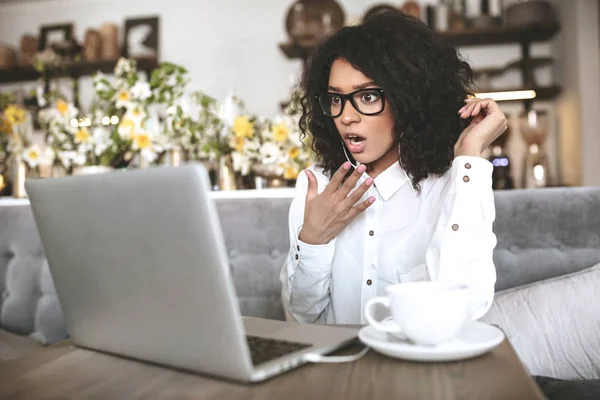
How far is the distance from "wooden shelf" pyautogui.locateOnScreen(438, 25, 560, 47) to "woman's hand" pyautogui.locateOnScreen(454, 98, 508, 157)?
2650 mm

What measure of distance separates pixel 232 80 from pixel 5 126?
2.25m

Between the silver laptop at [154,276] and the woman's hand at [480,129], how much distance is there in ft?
1.67

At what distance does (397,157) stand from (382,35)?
0.28 meters

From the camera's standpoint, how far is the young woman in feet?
4.16

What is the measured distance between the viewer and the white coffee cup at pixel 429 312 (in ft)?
2.17

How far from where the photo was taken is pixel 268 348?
732 millimetres

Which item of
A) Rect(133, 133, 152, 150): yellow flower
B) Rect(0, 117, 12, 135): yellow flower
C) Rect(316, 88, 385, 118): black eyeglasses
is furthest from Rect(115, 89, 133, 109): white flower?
Rect(316, 88, 385, 118): black eyeglasses

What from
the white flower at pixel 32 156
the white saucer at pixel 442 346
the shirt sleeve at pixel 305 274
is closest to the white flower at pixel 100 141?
the white flower at pixel 32 156

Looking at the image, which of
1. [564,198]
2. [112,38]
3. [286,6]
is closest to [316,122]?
[564,198]

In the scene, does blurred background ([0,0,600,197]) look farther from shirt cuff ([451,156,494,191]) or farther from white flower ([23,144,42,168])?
shirt cuff ([451,156,494,191])

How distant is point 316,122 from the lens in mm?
1555

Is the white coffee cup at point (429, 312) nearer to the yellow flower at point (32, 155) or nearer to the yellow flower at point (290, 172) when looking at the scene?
the yellow flower at point (290, 172)

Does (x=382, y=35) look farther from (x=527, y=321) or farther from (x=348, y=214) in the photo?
(x=527, y=321)

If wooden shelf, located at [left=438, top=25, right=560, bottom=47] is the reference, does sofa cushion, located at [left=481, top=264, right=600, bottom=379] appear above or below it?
below
